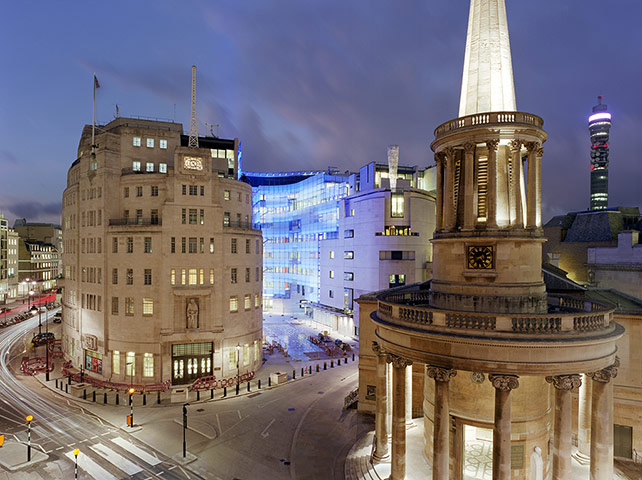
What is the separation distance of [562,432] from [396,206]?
53.3 meters

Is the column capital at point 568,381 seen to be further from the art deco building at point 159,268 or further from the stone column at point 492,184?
the art deco building at point 159,268

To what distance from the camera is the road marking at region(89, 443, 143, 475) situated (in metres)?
25.2

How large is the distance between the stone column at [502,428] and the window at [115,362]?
41.3 meters

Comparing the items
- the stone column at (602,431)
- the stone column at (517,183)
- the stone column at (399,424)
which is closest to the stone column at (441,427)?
the stone column at (399,424)

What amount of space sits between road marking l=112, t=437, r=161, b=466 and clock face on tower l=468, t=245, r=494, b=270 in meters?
25.0

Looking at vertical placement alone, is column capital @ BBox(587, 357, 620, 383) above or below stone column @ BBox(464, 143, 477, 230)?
below

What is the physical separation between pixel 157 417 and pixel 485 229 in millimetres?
32321

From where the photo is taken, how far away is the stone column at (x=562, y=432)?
15.9 m

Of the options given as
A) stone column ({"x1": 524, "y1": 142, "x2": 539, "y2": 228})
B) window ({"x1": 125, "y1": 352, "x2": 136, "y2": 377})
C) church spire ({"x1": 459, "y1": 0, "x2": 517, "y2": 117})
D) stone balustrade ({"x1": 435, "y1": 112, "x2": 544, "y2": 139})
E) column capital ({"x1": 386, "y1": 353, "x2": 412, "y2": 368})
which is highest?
church spire ({"x1": 459, "y1": 0, "x2": 517, "y2": 117})

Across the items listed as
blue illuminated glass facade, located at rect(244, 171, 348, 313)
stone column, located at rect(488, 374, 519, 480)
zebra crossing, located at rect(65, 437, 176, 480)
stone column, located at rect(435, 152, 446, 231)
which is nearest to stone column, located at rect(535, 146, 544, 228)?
stone column, located at rect(435, 152, 446, 231)

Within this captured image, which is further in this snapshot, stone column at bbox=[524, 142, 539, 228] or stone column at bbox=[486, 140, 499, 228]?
stone column at bbox=[524, 142, 539, 228]

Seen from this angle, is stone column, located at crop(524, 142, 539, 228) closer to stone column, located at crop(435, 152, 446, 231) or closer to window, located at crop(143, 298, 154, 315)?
stone column, located at crop(435, 152, 446, 231)

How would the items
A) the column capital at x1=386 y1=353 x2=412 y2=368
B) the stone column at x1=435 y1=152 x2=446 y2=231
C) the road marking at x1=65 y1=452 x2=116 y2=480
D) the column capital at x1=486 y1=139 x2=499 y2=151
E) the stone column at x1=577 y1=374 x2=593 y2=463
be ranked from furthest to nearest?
the road marking at x1=65 y1=452 x2=116 y2=480 < the stone column at x1=577 y1=374 x2=593 y2=463 < the stone column at x1=435 y1=152 x2=446 y2=231 < the column capital at x1=486 y1=139 x2=499 y2=151 < the column capital at x1=386 y1=353 x2=412 y2=368

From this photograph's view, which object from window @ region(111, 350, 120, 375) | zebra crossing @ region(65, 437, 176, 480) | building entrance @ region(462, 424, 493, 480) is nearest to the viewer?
building entrance @ region(462, 424, 493, 480)
